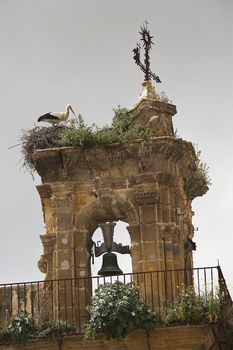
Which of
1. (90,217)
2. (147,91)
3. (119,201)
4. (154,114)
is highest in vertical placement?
(147,91)

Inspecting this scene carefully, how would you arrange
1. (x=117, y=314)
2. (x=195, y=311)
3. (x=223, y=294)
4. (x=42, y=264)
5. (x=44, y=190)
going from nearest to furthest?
(x=117, y=314)
(x=195, y=311)
(x=223, y=294)
(x=44, y=190)
(x=42, y=264)

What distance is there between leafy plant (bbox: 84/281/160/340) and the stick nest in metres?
3.31

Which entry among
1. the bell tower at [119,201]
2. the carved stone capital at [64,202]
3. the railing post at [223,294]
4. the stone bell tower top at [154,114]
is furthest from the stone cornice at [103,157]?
the railing post at [223,294]

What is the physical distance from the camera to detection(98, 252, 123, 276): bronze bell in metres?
22.2

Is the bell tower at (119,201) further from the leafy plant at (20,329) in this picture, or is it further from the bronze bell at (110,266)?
the leafy plant at (20,329)

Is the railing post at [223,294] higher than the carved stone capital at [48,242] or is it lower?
lower

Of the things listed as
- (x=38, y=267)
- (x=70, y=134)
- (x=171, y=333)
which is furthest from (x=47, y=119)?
(x=171, y=333)

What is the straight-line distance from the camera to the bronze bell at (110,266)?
22203mm

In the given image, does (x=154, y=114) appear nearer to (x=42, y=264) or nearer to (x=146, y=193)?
(x=146, y=193)

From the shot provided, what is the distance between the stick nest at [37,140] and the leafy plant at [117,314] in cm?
331

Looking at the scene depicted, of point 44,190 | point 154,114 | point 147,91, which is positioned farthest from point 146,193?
point 147,91

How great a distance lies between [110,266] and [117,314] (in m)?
1.66

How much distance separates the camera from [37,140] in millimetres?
23297

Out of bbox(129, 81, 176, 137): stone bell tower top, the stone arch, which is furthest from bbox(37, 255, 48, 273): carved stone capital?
bbox(129, 81, 176, 137): stone bell tower top
